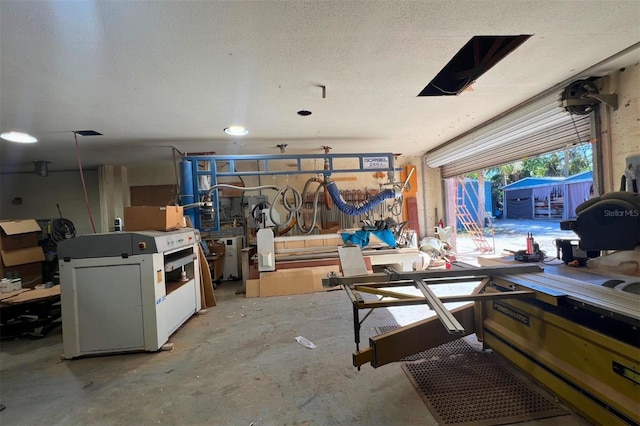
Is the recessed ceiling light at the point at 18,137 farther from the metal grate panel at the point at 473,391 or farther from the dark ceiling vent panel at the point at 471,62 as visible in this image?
the metal grate panel at the point at 473,391

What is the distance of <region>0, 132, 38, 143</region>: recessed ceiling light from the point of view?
11.1 feet

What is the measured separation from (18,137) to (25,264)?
2634 mm

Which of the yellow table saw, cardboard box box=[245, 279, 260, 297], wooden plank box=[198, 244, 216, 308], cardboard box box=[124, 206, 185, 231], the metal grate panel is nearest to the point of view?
the yellow table saw

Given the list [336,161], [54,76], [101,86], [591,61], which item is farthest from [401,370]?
[336,161]

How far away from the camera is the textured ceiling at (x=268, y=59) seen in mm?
1568

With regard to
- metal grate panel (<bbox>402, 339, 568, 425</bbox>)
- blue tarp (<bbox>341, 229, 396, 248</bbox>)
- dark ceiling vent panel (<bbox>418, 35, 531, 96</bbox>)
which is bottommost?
metal grate panel (<bbox>402, 339, 568, 425</bbox>)

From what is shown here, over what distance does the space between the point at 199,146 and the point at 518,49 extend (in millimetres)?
4213

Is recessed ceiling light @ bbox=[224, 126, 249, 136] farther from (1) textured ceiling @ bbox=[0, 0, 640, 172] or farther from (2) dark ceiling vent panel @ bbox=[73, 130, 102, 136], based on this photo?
(2) dark ceiling vent panel @ bbox=[73, 130, 102, 136]

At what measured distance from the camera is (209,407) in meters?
1.87

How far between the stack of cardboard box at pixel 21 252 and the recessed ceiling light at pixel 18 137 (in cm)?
181

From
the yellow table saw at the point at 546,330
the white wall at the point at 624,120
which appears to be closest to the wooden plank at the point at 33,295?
the yellow table saw at the point at 546,330

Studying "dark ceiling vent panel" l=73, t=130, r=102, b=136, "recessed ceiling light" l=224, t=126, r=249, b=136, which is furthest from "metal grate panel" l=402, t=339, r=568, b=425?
"dark ceiling vent panel" l=73, t=130, r=102, b=136

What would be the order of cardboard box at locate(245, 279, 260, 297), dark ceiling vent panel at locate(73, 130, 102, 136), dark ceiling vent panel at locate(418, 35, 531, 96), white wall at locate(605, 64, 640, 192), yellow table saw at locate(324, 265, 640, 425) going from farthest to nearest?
cardboard box at locate(245, 279, 260, 297)
dark ceiling vent panel at locate(73, 130, 102, 136)
white wall at locate(605, 64, 640, 192)
dark ceiling vent panel at locate(418, 35, 531, 96)
yellow table saw at locate(324, 265, 640, 425)

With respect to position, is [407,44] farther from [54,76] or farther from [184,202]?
[184,202]
